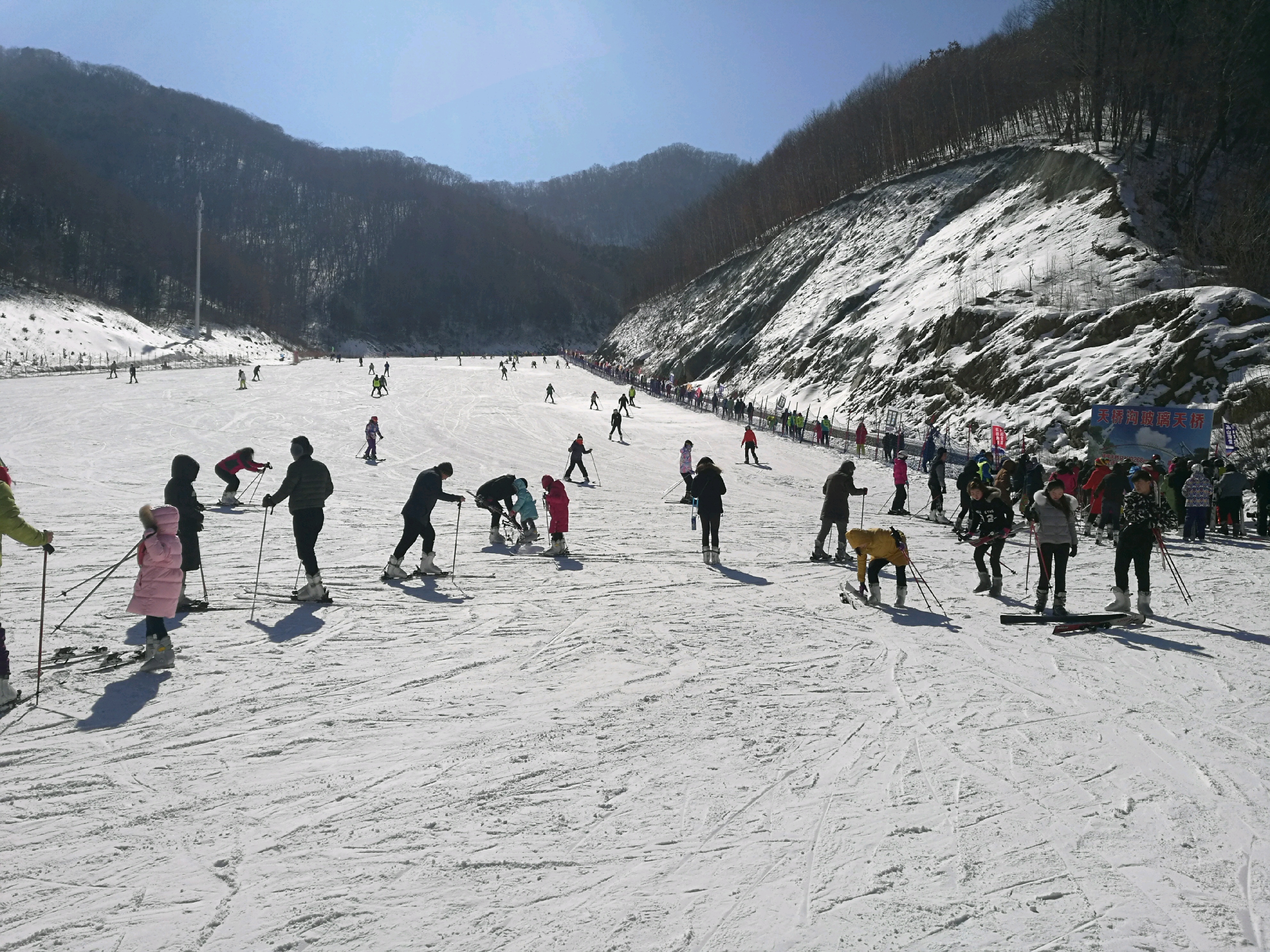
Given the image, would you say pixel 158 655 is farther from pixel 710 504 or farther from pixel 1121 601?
pixel 1121 601

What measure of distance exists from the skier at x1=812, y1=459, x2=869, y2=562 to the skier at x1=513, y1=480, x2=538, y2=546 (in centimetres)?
439

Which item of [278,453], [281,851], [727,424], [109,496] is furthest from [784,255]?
[281,851]

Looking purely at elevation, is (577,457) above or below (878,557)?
above

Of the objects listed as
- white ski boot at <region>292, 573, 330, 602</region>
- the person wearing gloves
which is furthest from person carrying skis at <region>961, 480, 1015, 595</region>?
white ski boot at <region>292, 573, 330, 602</region>

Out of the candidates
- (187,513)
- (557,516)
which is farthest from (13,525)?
(557,516)

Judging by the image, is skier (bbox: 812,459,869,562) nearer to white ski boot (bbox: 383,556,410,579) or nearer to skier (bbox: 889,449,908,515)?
white ski boot (bbox: 383,556,410,579)

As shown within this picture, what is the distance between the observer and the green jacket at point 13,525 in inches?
210

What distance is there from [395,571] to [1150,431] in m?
17.4

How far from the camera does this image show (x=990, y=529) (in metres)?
10.1

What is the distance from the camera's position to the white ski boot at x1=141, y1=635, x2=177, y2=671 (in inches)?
249

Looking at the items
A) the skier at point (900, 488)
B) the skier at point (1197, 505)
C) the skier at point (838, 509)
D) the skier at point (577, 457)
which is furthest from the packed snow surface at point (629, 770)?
the skier at point (577, 457)

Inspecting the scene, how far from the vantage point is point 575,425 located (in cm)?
3281

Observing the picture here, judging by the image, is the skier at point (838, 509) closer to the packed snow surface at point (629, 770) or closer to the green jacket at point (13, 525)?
the packed snow surface at point (629, 770)

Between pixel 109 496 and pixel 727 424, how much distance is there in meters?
25.2
